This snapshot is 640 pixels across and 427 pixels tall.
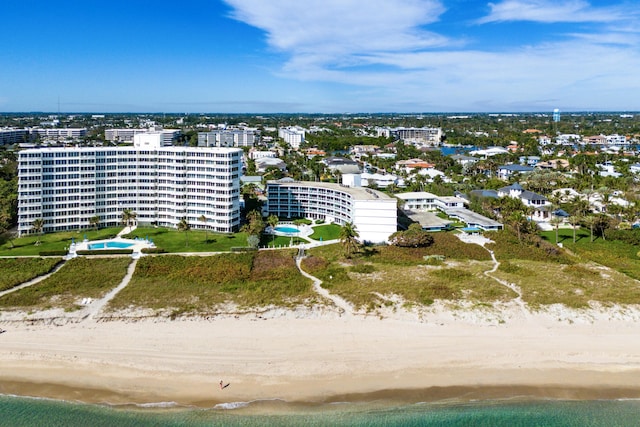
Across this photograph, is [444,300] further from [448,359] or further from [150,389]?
[150,389]

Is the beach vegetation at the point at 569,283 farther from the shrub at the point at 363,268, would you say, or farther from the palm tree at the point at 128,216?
the palm tree at the point at 128,216

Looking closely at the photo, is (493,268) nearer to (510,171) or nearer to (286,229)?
(286,229)

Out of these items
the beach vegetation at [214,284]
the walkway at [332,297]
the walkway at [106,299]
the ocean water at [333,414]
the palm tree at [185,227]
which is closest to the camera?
the ocean water at [333,414]

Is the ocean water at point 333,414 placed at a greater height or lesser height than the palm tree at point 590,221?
lesser

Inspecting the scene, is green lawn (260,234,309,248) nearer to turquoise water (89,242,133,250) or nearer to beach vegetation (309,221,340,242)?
beach vegetation (309,221,340,242)

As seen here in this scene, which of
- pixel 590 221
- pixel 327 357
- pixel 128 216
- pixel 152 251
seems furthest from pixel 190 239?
pixel 590 221

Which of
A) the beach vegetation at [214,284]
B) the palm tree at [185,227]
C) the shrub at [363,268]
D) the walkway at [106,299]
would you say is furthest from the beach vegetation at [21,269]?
the shrub at [363,268]

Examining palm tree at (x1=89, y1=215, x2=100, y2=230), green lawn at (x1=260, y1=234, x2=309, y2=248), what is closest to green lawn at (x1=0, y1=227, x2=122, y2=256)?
palm tree at (x1=89, y1=215, x2=100, y2=230)

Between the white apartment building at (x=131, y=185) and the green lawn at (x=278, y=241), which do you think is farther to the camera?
the white apartment building at (x=131, y=185)
